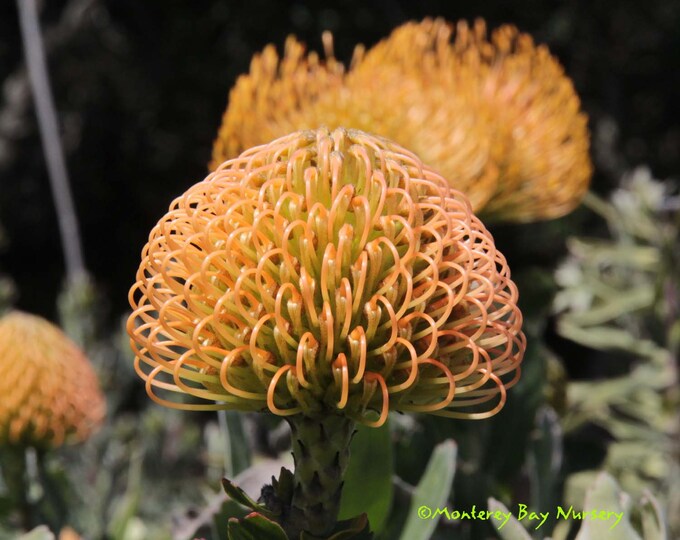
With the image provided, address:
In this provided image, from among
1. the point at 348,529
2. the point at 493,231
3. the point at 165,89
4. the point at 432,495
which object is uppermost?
the point at 348,529

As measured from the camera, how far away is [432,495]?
1.10m

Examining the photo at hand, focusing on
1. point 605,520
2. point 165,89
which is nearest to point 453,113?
point 605,520

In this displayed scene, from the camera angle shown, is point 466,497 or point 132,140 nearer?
point 466,497

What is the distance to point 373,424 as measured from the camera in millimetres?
858

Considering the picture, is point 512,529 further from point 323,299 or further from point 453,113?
point 453,113

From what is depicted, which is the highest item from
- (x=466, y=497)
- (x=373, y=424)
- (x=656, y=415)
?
(x=373, y=424)

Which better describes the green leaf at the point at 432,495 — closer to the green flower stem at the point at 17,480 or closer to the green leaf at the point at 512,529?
the green leaf at the point at 512,529

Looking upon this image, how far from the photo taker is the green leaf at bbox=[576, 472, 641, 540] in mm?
918

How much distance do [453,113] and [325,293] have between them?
0.82 metres

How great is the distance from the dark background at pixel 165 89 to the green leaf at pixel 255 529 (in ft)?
10.9

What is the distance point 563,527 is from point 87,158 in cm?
477

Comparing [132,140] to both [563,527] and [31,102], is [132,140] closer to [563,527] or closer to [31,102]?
[31,102]

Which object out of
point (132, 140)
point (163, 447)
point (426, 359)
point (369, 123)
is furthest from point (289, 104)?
point (132, 140)

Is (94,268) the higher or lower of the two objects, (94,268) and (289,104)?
the lower
